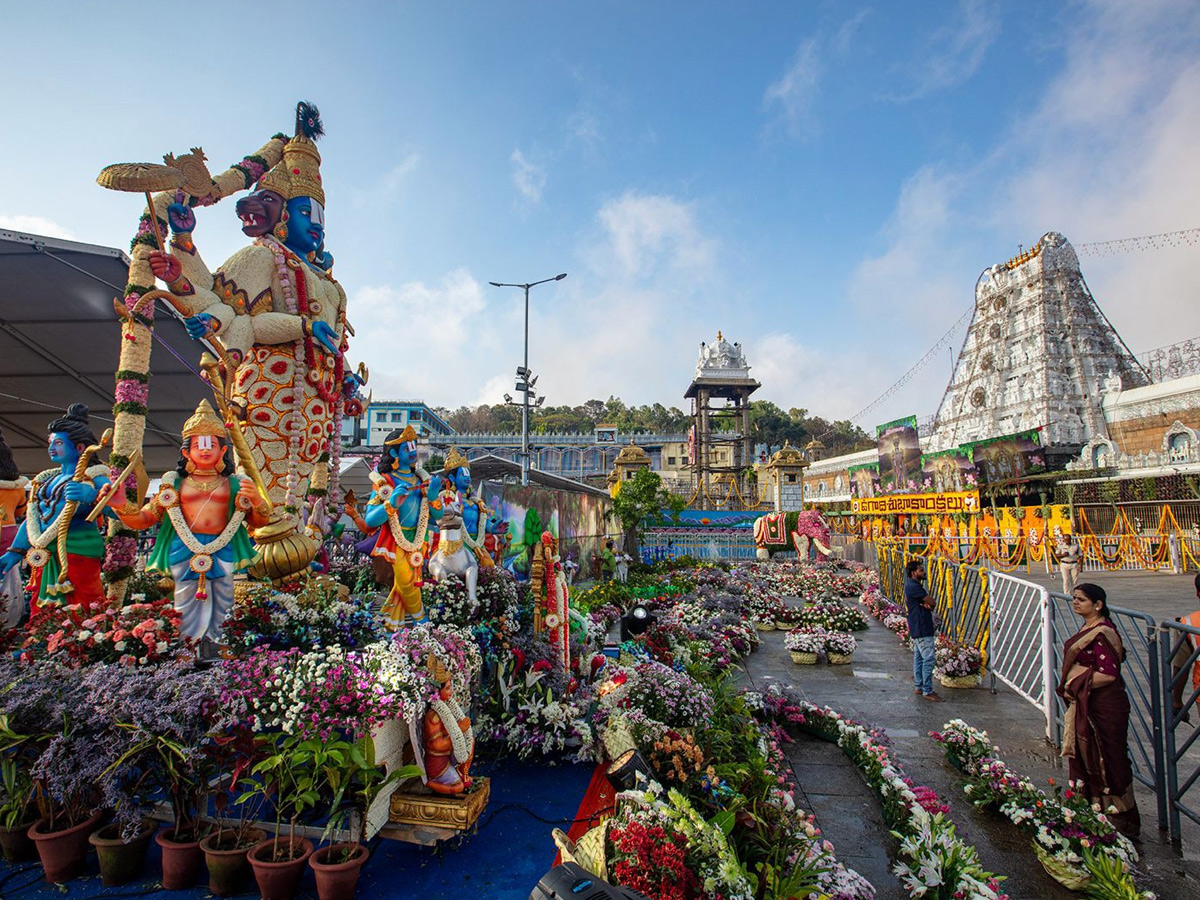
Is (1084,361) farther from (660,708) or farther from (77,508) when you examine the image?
(77,508)

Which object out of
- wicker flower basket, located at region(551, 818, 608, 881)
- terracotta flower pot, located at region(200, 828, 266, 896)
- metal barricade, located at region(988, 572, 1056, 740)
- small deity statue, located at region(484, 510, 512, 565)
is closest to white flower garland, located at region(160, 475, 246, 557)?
terracotta flower pot, located at region(200, 828, 266, 896)

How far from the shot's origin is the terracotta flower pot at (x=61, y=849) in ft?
11.2

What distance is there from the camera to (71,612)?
4422 mm

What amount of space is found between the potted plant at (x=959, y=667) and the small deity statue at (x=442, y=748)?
7607 mm

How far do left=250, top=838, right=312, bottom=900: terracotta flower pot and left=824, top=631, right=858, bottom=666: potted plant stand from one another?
9.07 metres

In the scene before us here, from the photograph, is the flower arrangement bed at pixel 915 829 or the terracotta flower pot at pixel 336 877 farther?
the flower arrangement bed at pixel 915 829

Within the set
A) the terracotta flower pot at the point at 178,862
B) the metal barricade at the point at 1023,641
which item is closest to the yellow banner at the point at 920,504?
the metal barricade at the point at 1023,641

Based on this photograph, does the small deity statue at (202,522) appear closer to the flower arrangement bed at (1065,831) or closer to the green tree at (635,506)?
the flower arrangement bed at (1065,831)

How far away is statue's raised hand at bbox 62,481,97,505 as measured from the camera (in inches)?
216

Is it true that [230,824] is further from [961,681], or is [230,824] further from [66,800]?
[961,681]

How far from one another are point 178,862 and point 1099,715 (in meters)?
6.21

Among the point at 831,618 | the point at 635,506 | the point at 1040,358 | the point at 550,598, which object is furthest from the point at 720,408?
the point at 550,598

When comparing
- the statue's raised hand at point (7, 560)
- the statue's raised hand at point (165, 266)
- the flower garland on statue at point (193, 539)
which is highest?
the statue's raised hand at point (165, 266)

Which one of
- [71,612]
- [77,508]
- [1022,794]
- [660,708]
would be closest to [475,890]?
[660,708]
